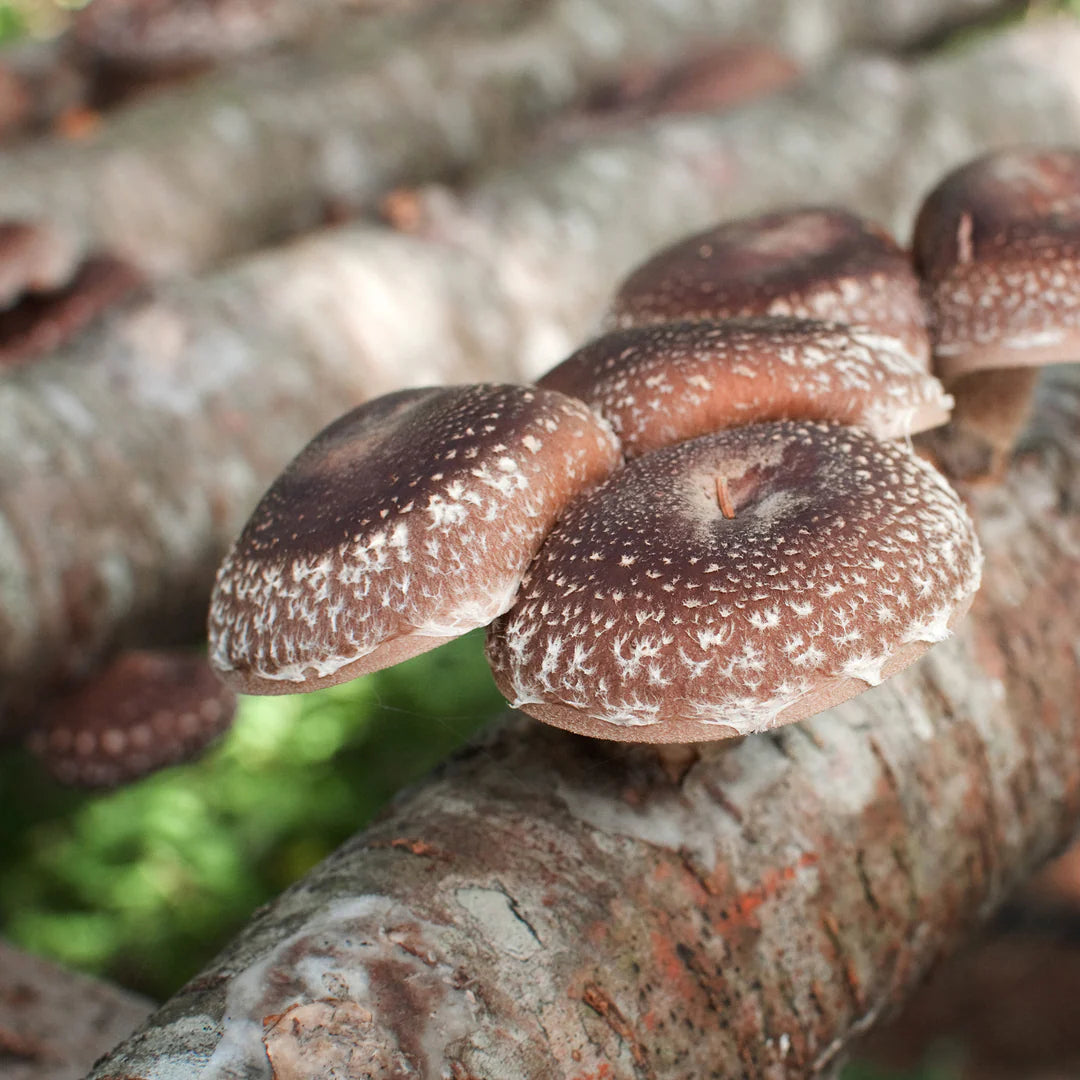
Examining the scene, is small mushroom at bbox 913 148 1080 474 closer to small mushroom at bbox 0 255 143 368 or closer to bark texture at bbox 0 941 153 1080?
bark texture at bbox 0 941 153 1080

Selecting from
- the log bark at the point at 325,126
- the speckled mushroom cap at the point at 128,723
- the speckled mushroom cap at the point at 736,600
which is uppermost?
the log bark at the point at 325,126

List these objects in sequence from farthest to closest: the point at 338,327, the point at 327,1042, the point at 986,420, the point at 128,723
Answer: the point at 338,327 < the point at 128,723 < the point at 986,420 < the point at 327,1042

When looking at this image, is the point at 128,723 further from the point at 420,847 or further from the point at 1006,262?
the point at 1006,262

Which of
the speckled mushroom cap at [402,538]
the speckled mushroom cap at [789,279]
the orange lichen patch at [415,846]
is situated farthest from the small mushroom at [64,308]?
the orange lichen patch at [415,846]

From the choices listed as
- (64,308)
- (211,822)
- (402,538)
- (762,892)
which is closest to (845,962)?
(762,892)

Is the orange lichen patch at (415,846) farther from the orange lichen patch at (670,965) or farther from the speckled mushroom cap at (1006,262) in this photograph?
the speckled mushroom cap at (1006,262)

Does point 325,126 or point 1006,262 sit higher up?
point 325,126
